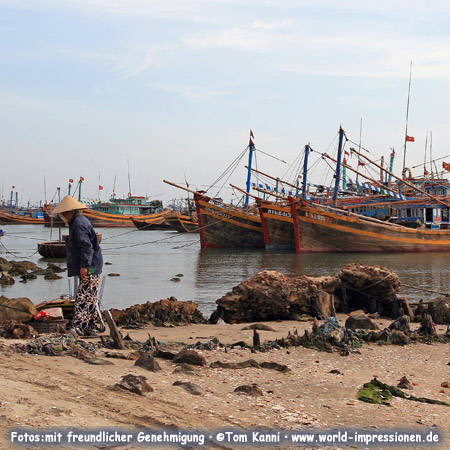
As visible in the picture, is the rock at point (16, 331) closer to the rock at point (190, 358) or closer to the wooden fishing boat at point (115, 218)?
the rock at point (190, 358)

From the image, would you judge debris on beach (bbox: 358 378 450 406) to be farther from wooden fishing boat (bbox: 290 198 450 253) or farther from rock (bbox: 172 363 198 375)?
wooden fishing boat (bbox: 290 198 450 253)

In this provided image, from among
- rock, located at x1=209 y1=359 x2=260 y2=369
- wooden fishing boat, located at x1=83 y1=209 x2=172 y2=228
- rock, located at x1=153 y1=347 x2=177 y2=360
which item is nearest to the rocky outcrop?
rock, located at x1=153 y1=347 x2=177 y2=360

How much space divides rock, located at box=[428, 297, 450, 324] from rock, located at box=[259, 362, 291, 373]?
580 centimetres

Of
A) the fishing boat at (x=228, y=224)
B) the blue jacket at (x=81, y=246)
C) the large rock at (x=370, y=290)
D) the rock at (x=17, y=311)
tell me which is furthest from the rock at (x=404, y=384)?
the fishing boat at (x=228, y=224)

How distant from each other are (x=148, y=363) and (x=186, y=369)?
0.41 meters

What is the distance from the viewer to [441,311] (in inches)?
460

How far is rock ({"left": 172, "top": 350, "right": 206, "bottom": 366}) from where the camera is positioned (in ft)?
22.1

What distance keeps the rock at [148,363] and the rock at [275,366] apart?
4.14 feet

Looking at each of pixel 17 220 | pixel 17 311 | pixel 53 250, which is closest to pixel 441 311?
pixel 17 311

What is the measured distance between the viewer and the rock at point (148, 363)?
250 inches

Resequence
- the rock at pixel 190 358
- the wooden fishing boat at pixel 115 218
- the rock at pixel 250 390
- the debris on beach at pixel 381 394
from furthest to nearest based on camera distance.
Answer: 1. the wooden fishing boat at pixel 115 218
2. the rock at pixel 190 358
3. the debris on beach at pixel 381 394
4. the rock at pixel 250 390

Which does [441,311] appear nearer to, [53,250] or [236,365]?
[236,365]

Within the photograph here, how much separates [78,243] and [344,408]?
4.15m

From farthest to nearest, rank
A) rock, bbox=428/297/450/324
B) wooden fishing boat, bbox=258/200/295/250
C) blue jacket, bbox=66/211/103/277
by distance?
wooden fishing boat, bbox=258/200/295/250 → rock, bbox=428/297/450/324 → blue jacket, bbox=66/211/103/277
